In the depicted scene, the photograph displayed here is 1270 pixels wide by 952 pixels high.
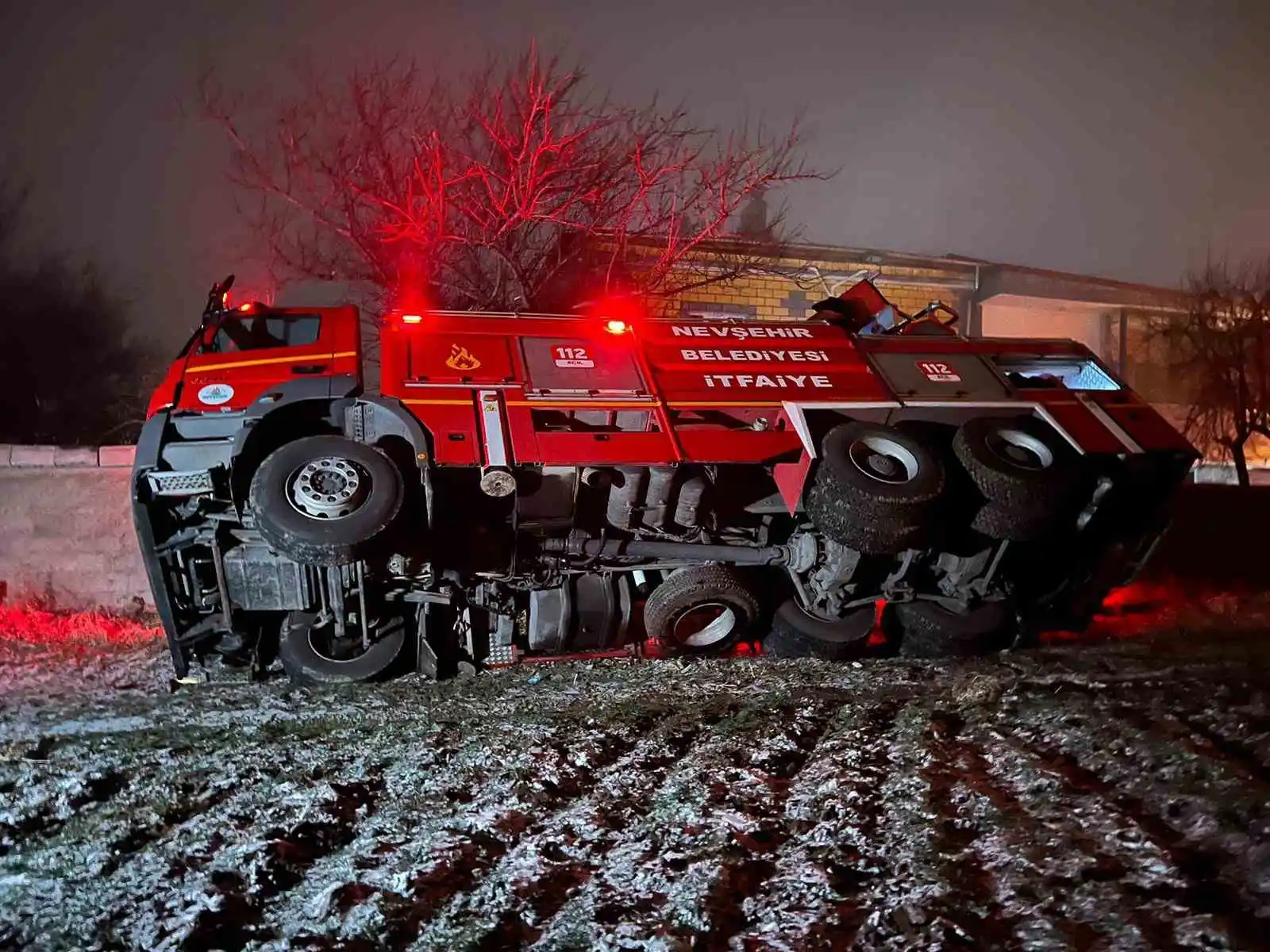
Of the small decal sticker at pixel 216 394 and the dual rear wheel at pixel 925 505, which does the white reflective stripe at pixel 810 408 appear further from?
the small decal sticker at pixel 216 394

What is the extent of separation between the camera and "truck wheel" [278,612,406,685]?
230 inches

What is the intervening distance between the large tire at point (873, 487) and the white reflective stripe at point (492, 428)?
206cm

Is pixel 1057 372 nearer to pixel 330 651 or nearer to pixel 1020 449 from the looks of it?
pixel 1020 449

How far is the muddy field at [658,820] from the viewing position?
264 centimetres

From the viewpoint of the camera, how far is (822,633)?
21.1 ft

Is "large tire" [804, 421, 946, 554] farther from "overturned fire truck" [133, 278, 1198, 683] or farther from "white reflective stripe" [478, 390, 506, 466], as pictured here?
"white reflective stripe" [478, 390, 506, 466]

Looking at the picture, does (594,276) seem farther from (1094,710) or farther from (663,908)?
(663,908)

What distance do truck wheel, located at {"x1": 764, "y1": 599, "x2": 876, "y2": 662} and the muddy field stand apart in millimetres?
1020

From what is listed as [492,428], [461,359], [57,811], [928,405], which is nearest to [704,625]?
[492,428]

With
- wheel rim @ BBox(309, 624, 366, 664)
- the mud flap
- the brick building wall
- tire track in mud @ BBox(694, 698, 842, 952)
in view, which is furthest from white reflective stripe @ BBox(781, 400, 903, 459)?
the brick building wall

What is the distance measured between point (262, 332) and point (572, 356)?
2.21m

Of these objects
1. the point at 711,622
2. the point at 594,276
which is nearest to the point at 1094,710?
the point at 711,622

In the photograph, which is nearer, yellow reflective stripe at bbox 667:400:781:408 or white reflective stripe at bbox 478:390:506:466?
white reflective stripe at bbox 478:390:506:466

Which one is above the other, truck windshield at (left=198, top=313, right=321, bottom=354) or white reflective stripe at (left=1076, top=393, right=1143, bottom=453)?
truck windshield at (left=198, top=313, right=321, bottom=354)
